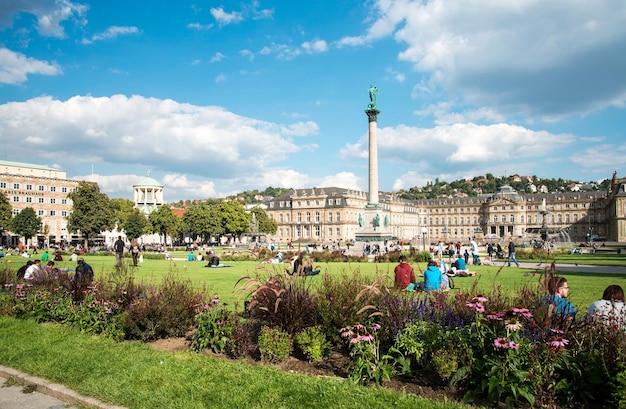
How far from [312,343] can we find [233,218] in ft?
303

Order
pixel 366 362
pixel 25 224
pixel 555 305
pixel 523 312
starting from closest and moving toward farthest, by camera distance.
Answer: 1. pixel 523 312
2. pixel 366 362
3. pixel 555 305
4. pixel 25 224

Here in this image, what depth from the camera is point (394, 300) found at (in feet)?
26.8

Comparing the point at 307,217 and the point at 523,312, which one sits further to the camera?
the point at 307,217

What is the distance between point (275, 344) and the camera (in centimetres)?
816

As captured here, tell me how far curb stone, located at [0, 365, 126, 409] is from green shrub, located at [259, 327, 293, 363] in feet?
8.26

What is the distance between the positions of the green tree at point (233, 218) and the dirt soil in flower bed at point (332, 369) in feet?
293

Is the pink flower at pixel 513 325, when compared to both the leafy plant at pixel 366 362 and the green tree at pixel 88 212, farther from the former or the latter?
the green tree at pixel 88 212

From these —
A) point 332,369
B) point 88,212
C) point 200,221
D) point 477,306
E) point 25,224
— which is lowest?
point 332,369

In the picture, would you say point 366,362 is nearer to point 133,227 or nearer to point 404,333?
point 404,333

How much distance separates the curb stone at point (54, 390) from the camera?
6844 mm

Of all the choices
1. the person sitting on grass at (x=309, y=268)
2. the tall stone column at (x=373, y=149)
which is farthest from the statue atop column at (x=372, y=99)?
the person sitting on grass at (x=309, y=268)

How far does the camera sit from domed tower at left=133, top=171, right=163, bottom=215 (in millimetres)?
144750

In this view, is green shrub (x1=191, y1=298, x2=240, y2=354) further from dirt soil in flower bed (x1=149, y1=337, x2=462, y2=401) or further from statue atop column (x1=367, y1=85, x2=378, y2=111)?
statue atop column (x1=367, y1=85, x2=378, y2=111)

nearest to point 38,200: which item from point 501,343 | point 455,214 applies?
point 501,343
